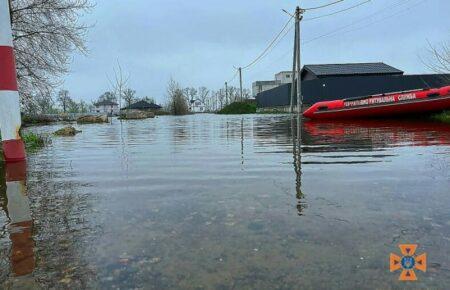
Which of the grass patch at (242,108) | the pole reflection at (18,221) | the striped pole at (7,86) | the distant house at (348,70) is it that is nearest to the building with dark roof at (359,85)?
the distant house at (348,70)

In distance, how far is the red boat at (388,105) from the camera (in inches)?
638

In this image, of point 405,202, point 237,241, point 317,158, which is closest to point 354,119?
point 317,158

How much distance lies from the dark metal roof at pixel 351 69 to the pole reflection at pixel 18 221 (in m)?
37.5

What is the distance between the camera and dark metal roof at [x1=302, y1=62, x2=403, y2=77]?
4028 cm

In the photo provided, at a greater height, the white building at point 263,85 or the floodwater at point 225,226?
the white building at point 263,85

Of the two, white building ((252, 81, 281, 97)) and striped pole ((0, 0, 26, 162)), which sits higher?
white building ((252, 81, 281, 97))

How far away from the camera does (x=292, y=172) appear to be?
511cm

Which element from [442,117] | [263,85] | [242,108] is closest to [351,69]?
[242,108]

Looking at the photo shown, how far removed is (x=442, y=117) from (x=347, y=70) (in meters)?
25.8

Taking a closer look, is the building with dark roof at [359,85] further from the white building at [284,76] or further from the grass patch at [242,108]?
the white building at [284,76]

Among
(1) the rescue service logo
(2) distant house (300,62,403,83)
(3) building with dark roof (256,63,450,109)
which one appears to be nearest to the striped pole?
(1) the rescue service logo

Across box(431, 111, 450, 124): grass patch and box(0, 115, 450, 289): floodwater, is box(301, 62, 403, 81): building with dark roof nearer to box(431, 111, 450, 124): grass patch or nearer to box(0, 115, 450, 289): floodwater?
box(431, 111, 450, 124): grass patch

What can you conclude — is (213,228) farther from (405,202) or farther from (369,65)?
(369,65)

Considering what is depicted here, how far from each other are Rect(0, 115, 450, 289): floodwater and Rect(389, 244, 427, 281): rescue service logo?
33 mm
